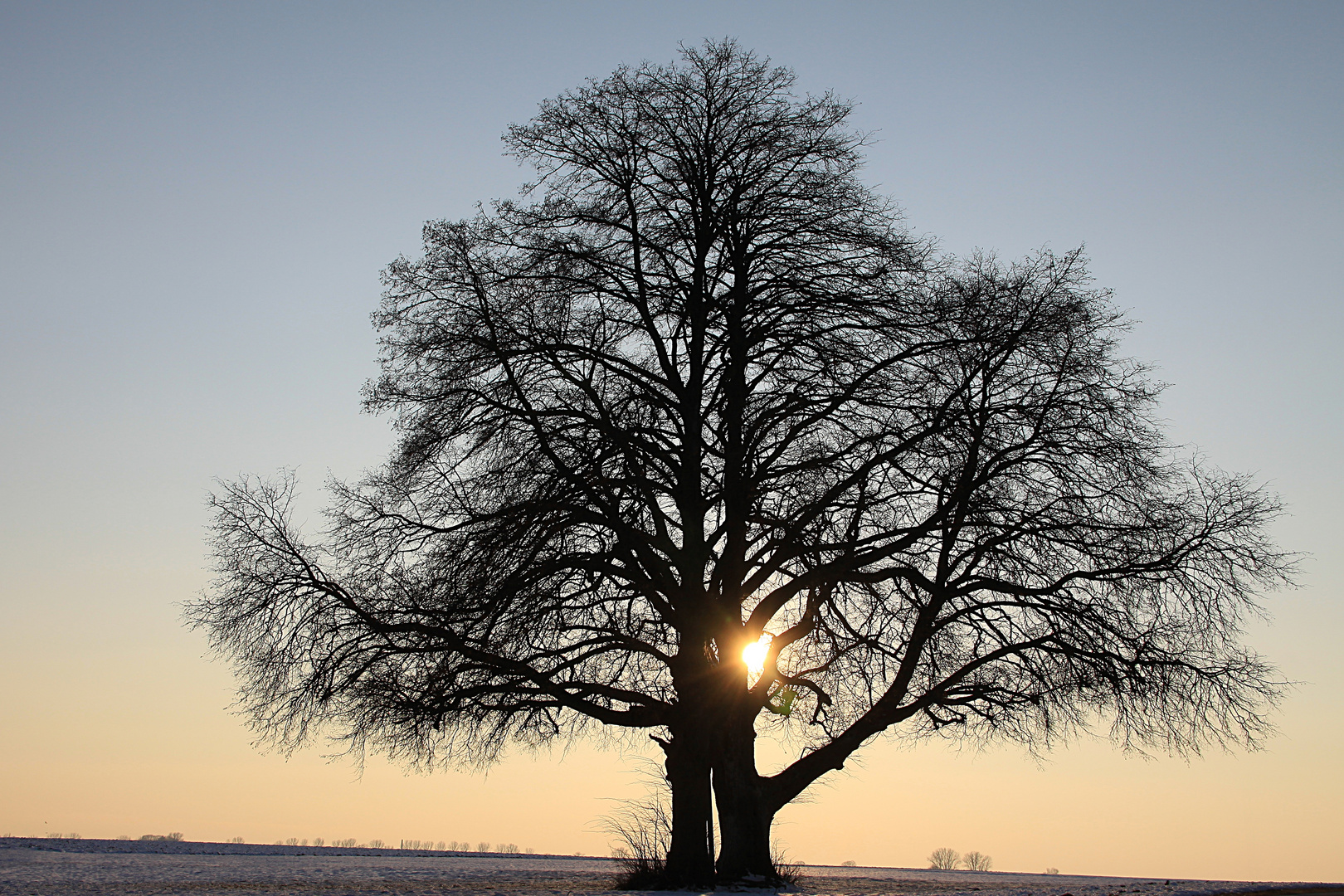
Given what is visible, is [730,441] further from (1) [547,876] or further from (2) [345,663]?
(1) [547,876]

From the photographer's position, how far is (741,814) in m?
14.5

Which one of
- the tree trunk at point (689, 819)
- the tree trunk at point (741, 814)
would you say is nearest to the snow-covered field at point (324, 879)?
the tree trunk at point (741, 814)

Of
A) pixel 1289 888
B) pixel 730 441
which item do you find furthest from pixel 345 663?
pixel 1289 888

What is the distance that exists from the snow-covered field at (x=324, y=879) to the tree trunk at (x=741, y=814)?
74 centimetres

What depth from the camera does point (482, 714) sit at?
14.7 metres

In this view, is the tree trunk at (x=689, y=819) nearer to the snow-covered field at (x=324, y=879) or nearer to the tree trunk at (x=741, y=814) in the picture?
the tree trunk at (x=741, y=814)

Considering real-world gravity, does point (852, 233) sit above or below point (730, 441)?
above

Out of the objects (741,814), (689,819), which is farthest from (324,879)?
(741,814)

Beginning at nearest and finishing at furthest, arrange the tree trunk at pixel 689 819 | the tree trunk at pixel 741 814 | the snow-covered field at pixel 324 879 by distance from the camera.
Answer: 1. the snow-covered field at pixel 324 879
2. the tree trunk at pixel 689 819
3. the tree trunk at pixel 741 814

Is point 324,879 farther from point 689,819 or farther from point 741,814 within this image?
point 741,814

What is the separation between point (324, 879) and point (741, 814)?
6.35 metres

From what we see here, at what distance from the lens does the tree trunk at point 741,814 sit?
46.6 feet

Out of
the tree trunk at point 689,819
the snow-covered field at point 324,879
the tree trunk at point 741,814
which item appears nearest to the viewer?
the snow-covered field at point 324,879

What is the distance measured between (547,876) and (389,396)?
30.0 feet
